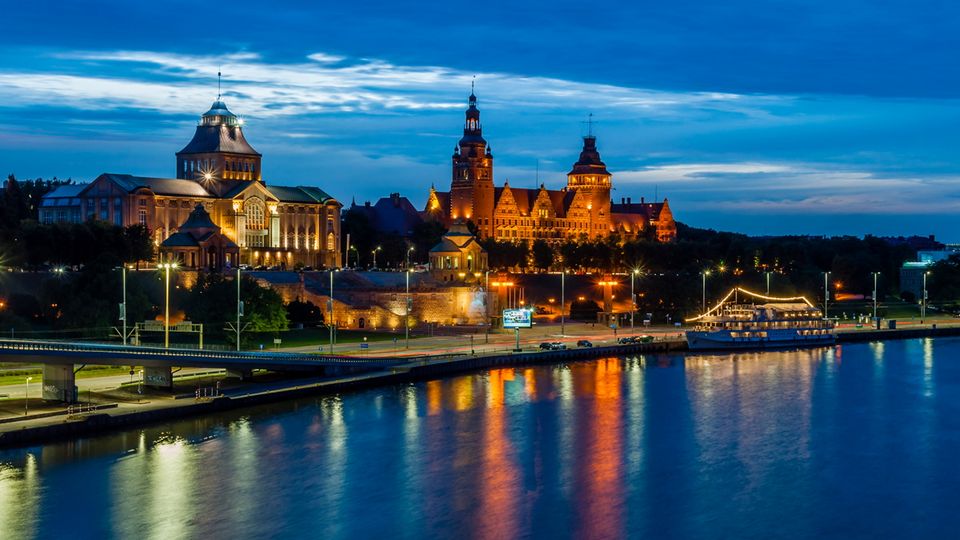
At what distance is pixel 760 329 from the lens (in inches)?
4333

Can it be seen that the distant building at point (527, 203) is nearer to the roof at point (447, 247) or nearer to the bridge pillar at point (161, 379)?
the roof at point (447, 247)

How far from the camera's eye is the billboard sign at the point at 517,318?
107250 millimetres

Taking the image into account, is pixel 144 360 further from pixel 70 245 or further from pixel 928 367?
pixel 928 367

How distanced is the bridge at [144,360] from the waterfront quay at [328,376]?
0.73ft

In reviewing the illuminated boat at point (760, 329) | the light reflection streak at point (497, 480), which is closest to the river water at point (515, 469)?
the light reflection streak at point (497, 480)

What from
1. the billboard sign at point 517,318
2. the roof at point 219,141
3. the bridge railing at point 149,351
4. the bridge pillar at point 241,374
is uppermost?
the roof at point 219,141

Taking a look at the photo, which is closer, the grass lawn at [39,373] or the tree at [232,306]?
the grass lawn at [39,373]

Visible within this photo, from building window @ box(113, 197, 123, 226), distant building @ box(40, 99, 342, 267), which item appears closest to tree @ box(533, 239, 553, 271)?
distant building @ box(40, 99, 342, 267)

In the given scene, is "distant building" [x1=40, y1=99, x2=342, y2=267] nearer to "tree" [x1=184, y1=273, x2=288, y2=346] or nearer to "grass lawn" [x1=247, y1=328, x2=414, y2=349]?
"grass lawn" [x1=247, y1=328, x2=414, y2=349]

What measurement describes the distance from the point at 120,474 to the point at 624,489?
18615 millimetres

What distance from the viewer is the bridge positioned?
2260 inches

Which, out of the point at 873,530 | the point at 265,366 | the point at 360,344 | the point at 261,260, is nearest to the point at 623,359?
the point at 360,344

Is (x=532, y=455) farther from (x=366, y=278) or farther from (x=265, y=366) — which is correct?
(x=366, y=278)

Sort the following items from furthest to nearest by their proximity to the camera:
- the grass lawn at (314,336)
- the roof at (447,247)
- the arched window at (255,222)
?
the arched window at (255,222)
the roof at (447,247)
the grass lawn at (314,336)
